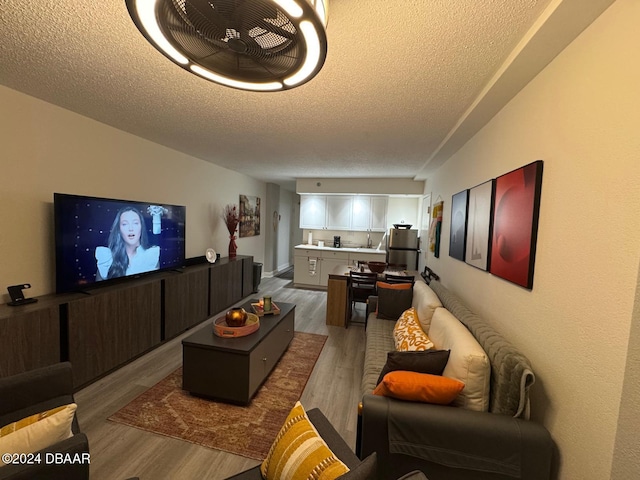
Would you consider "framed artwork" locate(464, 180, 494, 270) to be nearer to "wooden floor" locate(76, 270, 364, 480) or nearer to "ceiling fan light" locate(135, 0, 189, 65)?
"wooden floor" locate(76, 270, 364, 480)

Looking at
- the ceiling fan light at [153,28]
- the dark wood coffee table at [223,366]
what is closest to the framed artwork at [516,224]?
the ceiling fan light at [153,28]

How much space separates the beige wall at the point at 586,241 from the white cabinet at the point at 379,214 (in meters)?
4.44

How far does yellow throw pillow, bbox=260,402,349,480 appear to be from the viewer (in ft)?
3.01

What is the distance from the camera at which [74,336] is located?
7.19ft

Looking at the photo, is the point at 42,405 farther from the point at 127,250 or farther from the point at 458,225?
the point at 458,225

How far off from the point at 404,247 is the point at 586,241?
4.41 m

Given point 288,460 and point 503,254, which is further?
point 503,254

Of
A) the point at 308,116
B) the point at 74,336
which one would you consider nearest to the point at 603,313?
the point at 308,116

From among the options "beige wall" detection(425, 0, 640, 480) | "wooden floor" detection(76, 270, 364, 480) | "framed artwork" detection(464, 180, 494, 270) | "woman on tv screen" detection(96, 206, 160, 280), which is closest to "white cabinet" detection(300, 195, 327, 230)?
"wooden floor" detection(76, 270, 364, 480)

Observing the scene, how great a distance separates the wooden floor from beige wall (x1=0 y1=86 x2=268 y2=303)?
1100 millimetres

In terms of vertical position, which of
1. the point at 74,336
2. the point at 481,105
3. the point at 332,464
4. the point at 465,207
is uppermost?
the point at 481,105

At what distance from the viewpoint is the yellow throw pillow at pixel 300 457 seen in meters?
0.92

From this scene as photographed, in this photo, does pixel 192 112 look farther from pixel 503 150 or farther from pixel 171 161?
pixel 503 150

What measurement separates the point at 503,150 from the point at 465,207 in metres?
0.75
